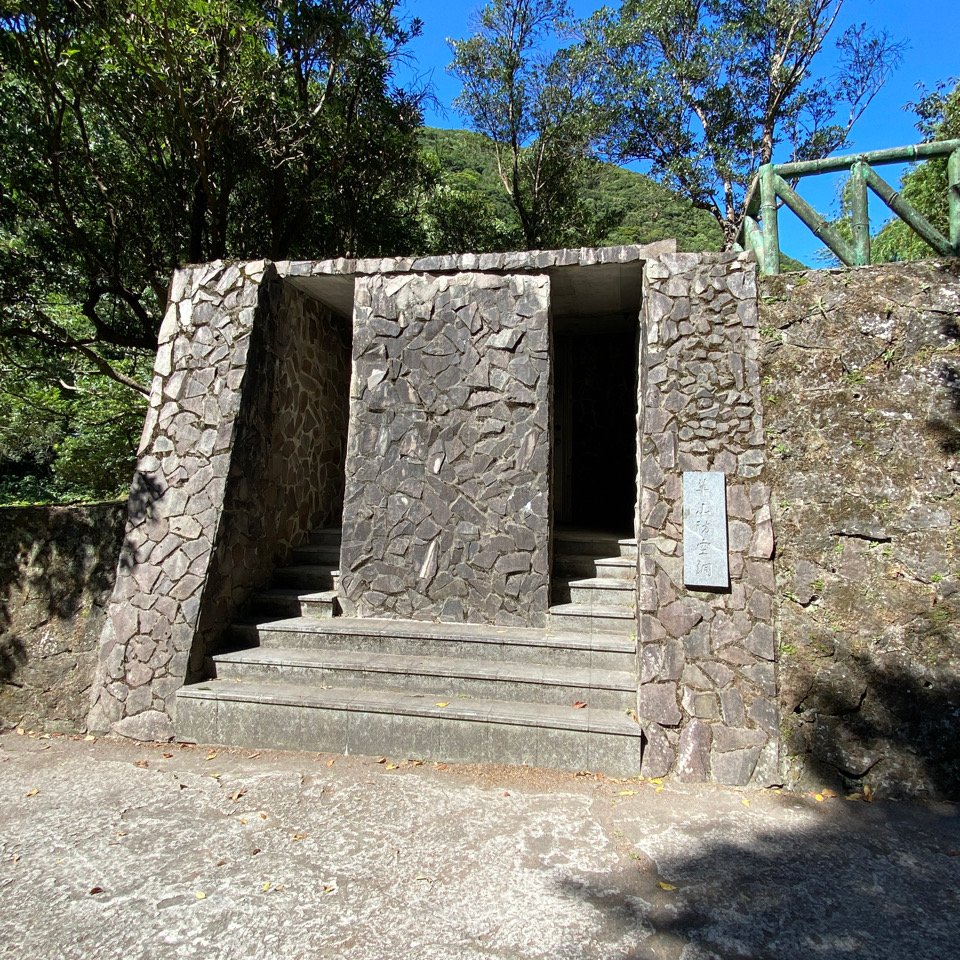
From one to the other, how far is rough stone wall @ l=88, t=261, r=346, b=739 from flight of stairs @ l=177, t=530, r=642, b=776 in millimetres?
358

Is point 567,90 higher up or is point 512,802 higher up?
point 567,90

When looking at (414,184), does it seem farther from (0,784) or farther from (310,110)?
(0,784)

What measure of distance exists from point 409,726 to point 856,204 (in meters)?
4.79

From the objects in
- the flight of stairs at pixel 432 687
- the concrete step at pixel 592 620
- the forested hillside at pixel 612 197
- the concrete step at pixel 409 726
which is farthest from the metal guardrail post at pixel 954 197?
the forested hillside at pixel 612 197

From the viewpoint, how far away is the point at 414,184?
10312 mm

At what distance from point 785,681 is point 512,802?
1.81 m

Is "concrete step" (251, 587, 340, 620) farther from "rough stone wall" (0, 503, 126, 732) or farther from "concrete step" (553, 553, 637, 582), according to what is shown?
"concrete step" (553, 553, 637, 582)

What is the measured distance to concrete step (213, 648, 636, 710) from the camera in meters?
4.23

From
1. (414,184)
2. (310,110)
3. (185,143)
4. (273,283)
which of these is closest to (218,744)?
(273,283)

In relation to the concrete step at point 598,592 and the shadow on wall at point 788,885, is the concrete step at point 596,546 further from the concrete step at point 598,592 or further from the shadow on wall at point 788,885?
the shadow on wall at point 788,885

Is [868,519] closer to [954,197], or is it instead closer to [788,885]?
[788,885]

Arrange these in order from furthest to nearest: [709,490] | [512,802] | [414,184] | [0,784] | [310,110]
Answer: [414,184]
[310,110]
[709,490]
[0,784]
[512,802]

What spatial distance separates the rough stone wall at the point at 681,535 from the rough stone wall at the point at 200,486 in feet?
10.3

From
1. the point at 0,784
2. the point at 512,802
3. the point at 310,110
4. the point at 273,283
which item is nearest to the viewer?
the point at 512,802
